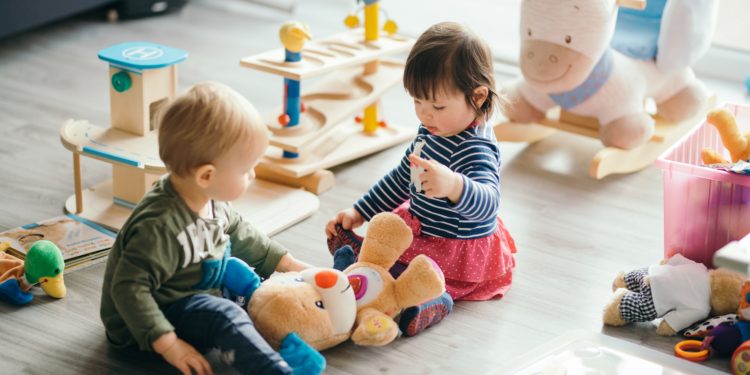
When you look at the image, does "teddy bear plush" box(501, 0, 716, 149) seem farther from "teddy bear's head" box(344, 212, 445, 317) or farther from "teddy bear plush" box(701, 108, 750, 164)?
"teddy bear's head" box(344, 212, 445, 317)

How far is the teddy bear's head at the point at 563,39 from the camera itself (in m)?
1.99

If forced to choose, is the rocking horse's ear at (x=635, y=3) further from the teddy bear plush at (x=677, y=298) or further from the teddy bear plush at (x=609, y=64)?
the teddy bear plush at (x=677, y=298)

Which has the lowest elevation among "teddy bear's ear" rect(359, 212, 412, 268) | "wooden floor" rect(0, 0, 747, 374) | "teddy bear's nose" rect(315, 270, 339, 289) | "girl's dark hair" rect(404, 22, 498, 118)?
"wooden floor" rect(0, 0, 747, 374)

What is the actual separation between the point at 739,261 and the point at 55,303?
1.01 meters

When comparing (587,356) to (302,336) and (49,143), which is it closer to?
(302,336)

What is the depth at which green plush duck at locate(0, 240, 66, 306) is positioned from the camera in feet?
4.75

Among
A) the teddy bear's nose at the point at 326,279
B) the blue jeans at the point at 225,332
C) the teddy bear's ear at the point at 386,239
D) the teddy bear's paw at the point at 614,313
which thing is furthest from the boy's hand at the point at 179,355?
the teddy bear's paw at the point at 614,313

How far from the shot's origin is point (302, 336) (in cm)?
133

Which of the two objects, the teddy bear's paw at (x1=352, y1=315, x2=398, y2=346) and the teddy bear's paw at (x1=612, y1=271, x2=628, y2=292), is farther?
the teddy bear's paw at (x1=612, y1=271, x2=628, y2=292)

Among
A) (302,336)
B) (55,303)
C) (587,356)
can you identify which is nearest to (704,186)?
(587,356)

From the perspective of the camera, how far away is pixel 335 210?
74.6 inches

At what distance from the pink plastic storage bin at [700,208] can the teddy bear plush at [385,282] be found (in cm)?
45

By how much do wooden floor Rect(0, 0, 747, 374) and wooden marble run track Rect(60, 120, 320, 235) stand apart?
0.04m

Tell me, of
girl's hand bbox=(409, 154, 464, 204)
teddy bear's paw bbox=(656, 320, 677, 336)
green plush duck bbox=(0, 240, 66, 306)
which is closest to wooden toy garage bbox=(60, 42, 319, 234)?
green plush duck bbox=(0, 240, 66, 306)
